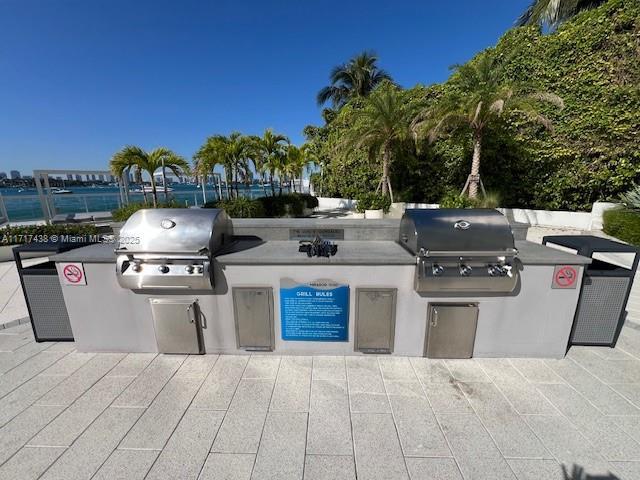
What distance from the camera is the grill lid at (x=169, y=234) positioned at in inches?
105

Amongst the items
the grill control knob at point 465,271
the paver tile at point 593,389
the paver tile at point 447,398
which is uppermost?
the grill control knob at point 465,271

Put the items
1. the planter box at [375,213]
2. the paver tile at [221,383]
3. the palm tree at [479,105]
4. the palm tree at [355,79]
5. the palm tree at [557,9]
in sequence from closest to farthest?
the paver tile at [221,383] → the palm tree at [479,105] → the planter box at [375,213] → the palm tree at [557,9] → the palm tree at [355,79]

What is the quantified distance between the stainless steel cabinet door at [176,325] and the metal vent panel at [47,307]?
1.37 meters

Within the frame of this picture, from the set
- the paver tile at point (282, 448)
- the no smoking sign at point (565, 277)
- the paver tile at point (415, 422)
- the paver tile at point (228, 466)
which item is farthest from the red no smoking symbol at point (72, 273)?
→ the no smoking sign at point (565, 277)

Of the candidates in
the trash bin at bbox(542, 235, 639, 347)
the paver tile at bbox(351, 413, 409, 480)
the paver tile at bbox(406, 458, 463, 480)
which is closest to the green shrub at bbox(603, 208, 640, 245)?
the trash bin at bbox(542, 235, 639, 347)

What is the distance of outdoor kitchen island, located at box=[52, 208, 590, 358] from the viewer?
9.27 ft

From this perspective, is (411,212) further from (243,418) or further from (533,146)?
(533,146)

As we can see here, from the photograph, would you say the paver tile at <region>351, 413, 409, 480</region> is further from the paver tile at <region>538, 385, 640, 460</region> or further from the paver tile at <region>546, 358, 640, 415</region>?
the paver tile at <region>546, 358, 640, 415</region>

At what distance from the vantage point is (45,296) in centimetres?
317

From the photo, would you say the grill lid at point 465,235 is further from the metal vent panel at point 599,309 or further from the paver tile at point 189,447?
the paver tile at point 189,447

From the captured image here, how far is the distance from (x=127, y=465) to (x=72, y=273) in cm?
219

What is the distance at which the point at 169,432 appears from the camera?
217cm

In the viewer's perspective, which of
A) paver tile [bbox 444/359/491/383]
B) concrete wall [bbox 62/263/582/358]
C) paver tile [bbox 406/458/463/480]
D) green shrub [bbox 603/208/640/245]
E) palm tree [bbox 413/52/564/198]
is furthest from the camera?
palm tree [bbox 413/52/564/198]

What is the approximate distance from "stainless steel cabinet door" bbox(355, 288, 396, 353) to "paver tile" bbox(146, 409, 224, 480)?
5.39 feet
